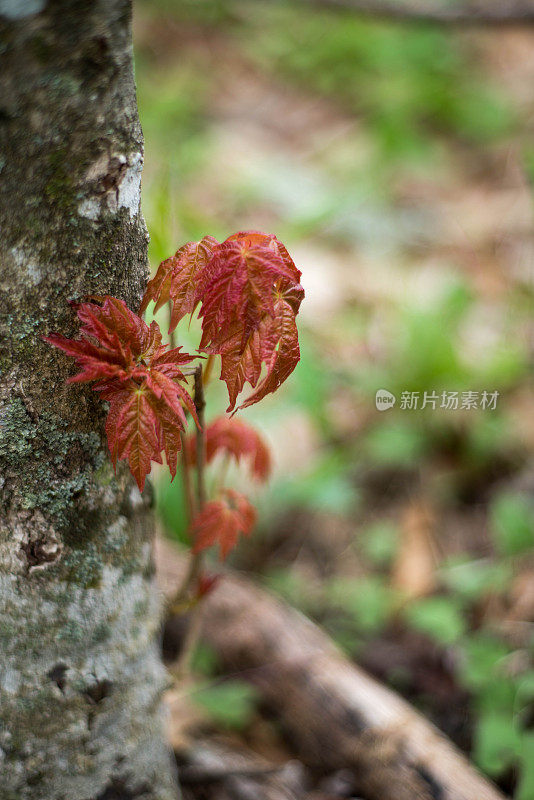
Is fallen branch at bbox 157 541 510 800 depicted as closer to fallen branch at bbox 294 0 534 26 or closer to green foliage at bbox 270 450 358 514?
green foliage at bbox 270 450 358 514

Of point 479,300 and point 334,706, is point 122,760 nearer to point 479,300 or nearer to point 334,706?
point 334,706

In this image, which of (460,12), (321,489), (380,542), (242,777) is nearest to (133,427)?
(242,777)

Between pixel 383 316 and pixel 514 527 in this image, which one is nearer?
pixel 514 527

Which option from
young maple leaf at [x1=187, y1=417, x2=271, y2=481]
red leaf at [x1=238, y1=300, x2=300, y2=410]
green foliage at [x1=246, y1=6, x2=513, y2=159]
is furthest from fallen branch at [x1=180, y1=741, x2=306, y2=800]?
green foliage at [x1=246, y1=6, x2=513, y2=159]

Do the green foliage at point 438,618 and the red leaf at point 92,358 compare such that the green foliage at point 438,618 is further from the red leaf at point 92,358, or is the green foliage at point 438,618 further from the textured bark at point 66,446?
the red leaf at point 92,358

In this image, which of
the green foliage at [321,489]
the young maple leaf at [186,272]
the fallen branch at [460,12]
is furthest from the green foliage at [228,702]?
the fallen branch at [460,12]

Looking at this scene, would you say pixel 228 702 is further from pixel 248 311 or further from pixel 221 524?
pixel 248 311
